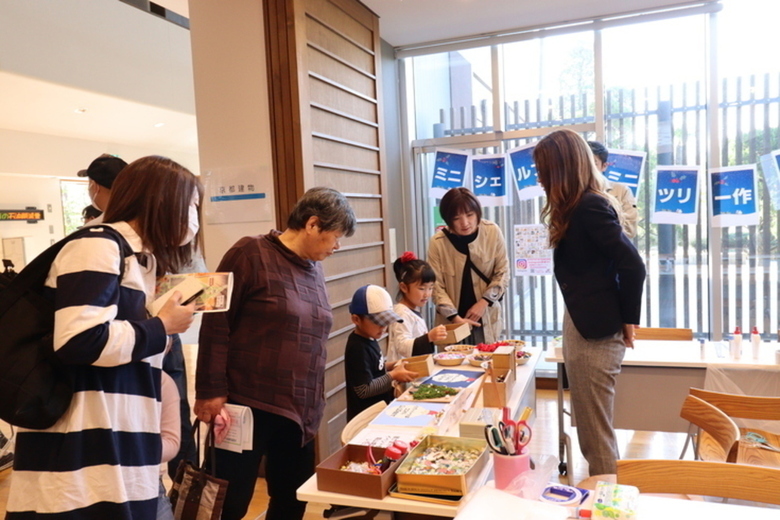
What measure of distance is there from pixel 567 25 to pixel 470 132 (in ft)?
3.56

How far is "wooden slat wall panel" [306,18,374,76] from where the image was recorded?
3.17 metres

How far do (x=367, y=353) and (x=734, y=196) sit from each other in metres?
3.25

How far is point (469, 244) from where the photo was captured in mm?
3590

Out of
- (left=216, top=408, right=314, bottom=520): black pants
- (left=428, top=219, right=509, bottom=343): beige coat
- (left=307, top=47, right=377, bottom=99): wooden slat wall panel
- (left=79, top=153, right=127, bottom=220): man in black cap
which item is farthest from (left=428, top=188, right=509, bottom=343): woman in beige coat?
(left=79, top=153, right=127, bottom=220): man in black cap

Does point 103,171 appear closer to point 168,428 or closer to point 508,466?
point 168,428

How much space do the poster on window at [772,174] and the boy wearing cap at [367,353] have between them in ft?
10.7

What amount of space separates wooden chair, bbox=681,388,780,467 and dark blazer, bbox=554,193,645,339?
1.27ft

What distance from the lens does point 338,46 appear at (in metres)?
3.49

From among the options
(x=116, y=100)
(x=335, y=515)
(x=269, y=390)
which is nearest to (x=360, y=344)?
(x=269, y=390)

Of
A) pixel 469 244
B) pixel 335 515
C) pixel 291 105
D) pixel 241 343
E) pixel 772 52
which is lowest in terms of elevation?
A: pixel 335 515

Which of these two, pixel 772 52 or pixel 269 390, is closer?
pixel 269 390

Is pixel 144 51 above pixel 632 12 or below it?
above

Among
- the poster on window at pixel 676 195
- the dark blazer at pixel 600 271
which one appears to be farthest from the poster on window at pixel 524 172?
the dark blazer at pixel 600 271

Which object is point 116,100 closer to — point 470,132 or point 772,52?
point 470,132
